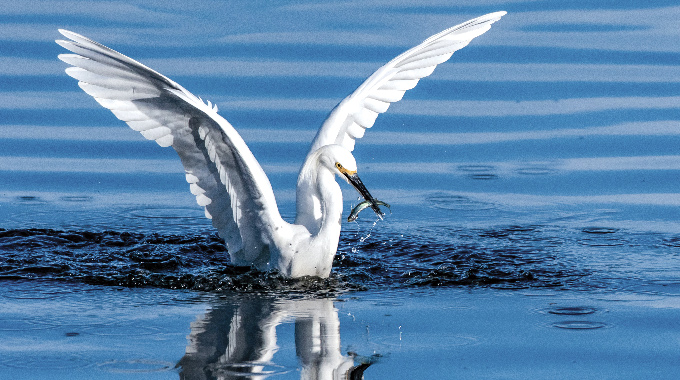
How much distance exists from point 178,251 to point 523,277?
113 inches

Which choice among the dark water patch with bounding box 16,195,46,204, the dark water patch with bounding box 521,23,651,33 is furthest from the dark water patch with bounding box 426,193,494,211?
the dark water patch with bounding box 521,23,651,33

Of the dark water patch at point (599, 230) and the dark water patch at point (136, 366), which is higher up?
the dark water patch at point (599, 230)

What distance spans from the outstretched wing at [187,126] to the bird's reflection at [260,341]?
→ 1.09 metres

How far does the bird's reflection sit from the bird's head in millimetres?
1043

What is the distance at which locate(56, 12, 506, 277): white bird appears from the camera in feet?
26.1

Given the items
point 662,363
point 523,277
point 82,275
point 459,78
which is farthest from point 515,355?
point 459,78

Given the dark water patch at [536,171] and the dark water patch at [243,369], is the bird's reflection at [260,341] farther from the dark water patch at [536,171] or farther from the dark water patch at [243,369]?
the dark water patch at [536,171]

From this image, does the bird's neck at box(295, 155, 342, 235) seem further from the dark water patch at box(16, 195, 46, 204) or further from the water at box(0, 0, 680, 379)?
the dark water patch at box(16, 195, 46, 204)

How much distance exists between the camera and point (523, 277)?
7.95 meters

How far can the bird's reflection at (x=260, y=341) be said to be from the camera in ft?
18.9

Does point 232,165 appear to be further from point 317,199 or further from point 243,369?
point 243,369

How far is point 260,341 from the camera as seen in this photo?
6.30 metres

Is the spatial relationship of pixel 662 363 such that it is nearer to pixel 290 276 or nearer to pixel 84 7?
pixel 290 276

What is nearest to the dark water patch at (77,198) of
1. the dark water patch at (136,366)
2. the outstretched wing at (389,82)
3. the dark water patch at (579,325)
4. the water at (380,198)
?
the water at (380,198)
